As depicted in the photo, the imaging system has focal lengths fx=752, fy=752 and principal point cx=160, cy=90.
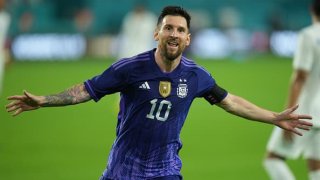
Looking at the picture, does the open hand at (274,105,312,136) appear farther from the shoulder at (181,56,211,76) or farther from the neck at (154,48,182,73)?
the neck at (154,48,182,73)

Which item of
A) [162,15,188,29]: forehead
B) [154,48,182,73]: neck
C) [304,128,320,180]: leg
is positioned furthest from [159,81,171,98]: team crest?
[304,128,320,180]: leg

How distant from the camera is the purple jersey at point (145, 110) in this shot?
→ 6.02 metres

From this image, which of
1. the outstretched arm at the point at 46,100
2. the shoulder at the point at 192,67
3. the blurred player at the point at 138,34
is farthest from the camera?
the blurred player at the point at 138,34

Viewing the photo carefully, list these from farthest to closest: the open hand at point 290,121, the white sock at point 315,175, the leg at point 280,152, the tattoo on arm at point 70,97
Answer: the leg at point 280,152 → the white sock at point 315,175 → the open hand at point 290,121 → the tattoo on arm at point 70,97

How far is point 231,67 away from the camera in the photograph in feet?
89.9

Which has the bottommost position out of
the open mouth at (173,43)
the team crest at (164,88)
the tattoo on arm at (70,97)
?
the tattoo on arm at (70,97)

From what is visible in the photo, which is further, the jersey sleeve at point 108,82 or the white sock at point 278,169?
the white sock at point 278,169

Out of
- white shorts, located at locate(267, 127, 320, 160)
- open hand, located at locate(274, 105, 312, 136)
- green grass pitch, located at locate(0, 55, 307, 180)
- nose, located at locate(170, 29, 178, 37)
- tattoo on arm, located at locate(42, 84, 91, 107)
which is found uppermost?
nose, located at locate(170, 29, 178, 37)

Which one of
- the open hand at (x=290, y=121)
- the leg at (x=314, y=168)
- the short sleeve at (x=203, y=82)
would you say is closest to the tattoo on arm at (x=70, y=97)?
the short sleeve at (x=203, y=82)

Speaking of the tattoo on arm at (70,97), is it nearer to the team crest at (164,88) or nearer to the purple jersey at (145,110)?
the purple jersey at (145,110)

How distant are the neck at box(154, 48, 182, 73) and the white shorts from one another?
6.96 feet

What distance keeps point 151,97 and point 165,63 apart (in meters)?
0.30

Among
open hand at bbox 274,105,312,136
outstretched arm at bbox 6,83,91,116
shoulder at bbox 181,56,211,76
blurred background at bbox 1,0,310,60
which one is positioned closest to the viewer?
outstretched arm at bbox 6,83,91,116

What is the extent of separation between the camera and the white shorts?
7.62m
